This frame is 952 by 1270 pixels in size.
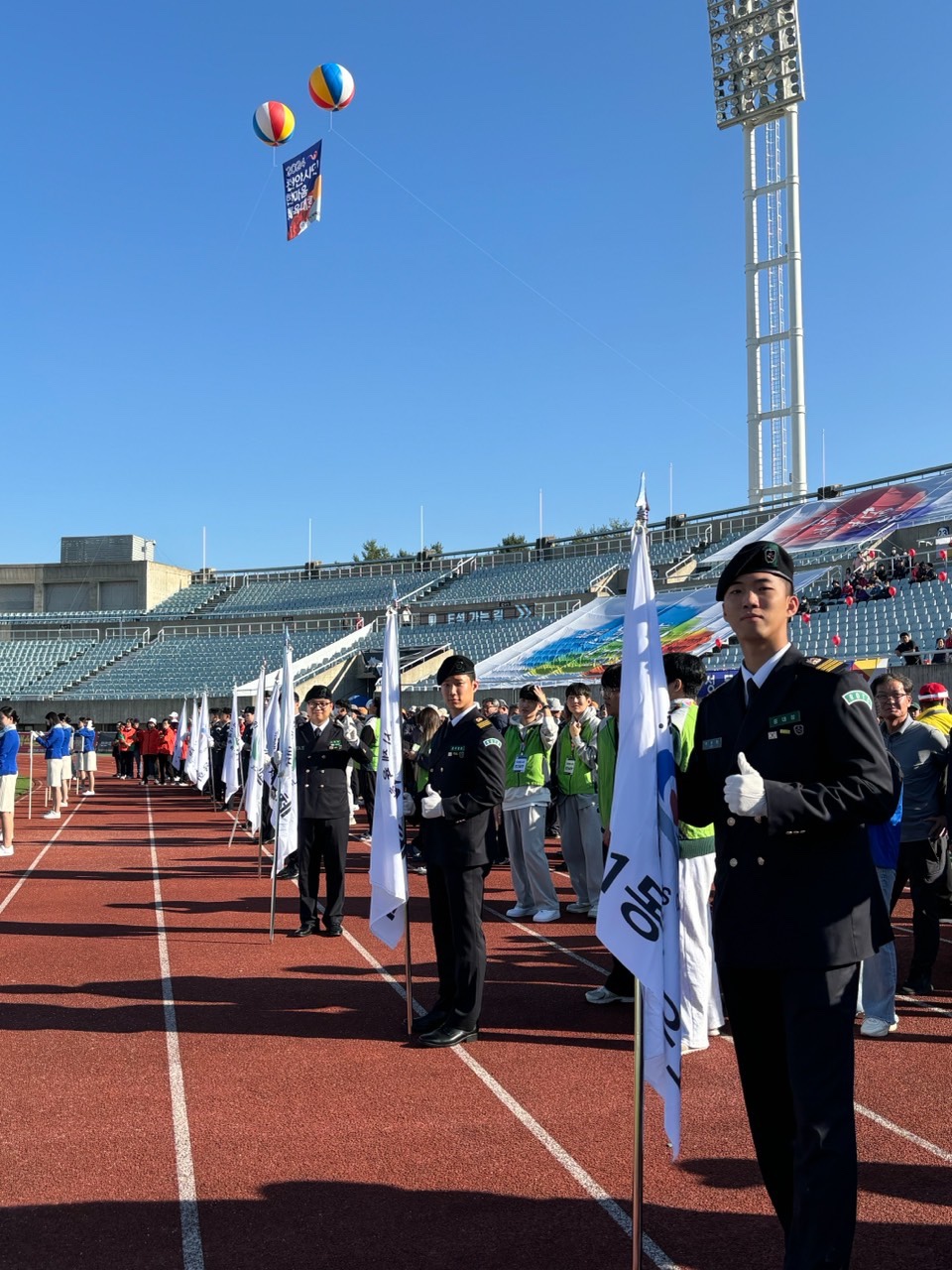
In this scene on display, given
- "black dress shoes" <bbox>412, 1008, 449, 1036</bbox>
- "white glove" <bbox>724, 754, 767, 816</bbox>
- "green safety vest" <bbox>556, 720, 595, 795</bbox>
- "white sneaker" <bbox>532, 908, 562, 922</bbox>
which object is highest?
"white glove" <bbox>724, 754, 767, 816</bbox>

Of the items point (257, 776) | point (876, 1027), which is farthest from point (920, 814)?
point (257, 776)

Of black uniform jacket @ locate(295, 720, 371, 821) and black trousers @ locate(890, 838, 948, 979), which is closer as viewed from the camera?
black trousers @ locate(890, 838, 948, 979)

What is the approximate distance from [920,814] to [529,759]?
13.5 feet

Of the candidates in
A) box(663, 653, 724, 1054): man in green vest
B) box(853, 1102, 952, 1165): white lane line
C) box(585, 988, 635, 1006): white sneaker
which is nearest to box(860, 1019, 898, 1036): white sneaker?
box(663, 653, 724, 1054): man in green vest

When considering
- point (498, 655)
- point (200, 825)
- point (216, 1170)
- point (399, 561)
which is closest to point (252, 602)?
point (399, 561)

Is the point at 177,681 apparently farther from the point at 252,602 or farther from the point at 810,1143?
the point at 810,1143

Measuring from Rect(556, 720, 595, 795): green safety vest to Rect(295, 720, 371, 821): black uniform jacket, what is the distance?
2.04m

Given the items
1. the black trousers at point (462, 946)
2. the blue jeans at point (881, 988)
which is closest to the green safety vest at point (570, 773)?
the black trousers at point (462, 946)

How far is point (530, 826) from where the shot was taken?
1000cm

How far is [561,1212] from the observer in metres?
3.87

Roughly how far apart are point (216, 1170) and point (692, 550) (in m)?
41.7

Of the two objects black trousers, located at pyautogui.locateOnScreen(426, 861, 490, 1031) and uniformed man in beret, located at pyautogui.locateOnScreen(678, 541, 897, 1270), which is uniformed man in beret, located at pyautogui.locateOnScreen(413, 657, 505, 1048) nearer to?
black trousers, located at pyautogui.locateOnScreen(426, 861, 490, 1031)

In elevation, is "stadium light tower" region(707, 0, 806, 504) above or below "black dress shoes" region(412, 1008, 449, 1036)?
above

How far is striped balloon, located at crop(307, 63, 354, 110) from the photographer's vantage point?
100 feet
